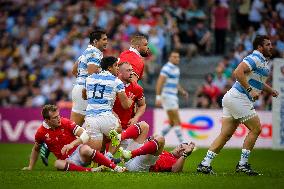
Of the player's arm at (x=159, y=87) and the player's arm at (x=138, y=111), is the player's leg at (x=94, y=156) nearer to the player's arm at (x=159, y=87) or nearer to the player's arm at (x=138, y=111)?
the player's arm at (x=138, y=111)

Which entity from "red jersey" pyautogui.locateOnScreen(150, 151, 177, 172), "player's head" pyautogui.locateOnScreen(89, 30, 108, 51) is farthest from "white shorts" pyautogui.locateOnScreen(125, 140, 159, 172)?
Result: "player's head" pyautogui.locateOnScreen(89, 30, 108, 51)

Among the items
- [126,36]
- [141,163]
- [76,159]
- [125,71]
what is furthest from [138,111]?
[126,36]

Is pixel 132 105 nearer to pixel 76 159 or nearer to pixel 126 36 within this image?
pixel 76 159

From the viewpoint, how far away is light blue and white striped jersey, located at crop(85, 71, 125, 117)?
1323 centimetres

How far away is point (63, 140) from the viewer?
44.5ft

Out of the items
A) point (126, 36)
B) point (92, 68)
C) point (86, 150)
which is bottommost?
point (86, 150)

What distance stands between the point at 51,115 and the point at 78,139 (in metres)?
0.69

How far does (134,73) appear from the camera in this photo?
14633mm

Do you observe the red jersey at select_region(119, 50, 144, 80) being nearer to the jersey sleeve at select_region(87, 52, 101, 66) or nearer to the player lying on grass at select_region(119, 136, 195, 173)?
the jersey sleeve at select_region(87, 52, 101, 66)

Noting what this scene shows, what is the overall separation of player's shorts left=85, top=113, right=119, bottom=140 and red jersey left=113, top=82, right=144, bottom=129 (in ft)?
2.35

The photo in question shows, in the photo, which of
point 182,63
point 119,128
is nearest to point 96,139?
point 119,128

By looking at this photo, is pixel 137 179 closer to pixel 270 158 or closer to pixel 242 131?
pixel 270 158

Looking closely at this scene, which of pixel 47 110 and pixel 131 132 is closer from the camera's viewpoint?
pixel 47 110

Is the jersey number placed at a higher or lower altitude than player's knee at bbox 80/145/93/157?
higher
